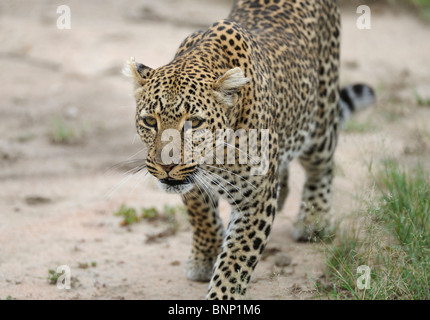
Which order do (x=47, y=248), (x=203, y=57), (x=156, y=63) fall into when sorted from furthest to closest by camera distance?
(x=156, y=63) → (x=47, y=248) → (x=203, y=57)

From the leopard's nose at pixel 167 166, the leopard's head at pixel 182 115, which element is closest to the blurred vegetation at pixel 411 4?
the leopard's head at pixel 182 115

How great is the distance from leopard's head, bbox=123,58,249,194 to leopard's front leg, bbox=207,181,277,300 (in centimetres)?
63

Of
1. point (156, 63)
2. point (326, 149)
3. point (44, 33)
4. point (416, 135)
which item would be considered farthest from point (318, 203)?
point (44, 33)

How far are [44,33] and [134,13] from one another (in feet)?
8.30

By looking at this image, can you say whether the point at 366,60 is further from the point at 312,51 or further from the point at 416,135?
the point at 312,51

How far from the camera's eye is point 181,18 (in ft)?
52.1

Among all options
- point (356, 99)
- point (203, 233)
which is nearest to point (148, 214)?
point (203, 233)

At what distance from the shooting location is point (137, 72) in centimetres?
524

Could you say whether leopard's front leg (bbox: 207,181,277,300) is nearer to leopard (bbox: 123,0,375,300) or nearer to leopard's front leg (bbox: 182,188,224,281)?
leopard (bbox: 123,0,375,300)

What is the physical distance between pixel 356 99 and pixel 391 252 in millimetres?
3211

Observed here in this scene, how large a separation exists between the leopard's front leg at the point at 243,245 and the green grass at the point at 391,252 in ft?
2.13

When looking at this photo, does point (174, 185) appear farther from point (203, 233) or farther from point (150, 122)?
point (203, 233)

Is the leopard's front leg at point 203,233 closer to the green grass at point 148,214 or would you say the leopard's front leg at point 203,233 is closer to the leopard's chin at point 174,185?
the leopard's chin at point 174,185

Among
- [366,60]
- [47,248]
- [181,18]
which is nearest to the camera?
[47,248]
